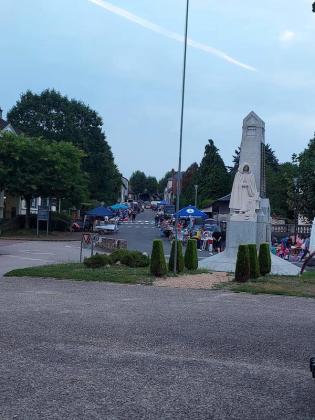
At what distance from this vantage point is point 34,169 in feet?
155

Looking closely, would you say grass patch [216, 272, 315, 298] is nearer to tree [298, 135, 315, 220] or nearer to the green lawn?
the green lawn

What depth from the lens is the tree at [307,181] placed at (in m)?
44.7

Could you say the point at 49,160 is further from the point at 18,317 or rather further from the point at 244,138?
the point at 18,317

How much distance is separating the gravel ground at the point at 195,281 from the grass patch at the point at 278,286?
1.45ft

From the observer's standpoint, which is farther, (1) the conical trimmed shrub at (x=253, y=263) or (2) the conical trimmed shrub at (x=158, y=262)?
(1) the conical trimmed shrub at (x=253, y=263)

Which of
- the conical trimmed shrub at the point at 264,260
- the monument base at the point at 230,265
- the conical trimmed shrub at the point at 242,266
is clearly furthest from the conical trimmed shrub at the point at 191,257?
the conical trimmed shrub at the point at 242,266

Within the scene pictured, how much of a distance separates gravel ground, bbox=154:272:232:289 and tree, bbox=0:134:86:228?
29.9 m

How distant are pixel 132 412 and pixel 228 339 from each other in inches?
150

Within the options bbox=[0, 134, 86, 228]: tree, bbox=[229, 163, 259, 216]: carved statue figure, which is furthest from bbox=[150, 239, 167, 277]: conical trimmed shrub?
bbox=[0, 134, 86, 228]: tree

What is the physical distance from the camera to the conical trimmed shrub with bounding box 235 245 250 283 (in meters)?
17.4

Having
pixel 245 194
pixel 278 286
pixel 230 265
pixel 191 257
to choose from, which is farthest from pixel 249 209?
pixel 278 286

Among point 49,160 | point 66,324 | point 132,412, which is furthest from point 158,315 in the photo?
point 49,160

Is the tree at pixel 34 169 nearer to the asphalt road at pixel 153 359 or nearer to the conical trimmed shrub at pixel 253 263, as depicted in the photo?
the conical trimmed shrub at pixel 253 263

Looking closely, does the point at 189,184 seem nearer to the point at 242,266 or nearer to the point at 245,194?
the point at 245,194
